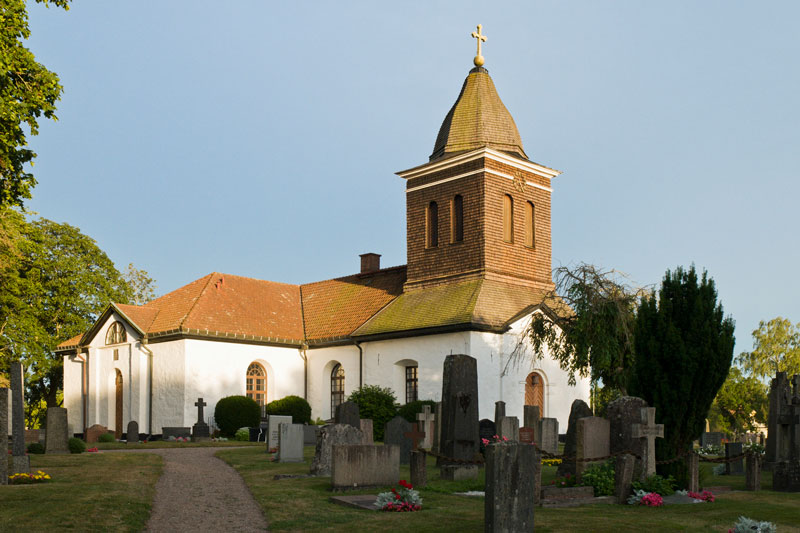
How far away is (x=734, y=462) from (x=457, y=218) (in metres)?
18.5

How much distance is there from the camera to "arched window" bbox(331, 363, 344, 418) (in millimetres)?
36000

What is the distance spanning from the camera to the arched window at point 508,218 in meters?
34.7

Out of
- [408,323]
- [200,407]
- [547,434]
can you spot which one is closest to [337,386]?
[408,323]

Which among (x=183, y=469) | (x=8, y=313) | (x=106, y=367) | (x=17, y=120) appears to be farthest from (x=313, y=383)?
(x=17, y=120)

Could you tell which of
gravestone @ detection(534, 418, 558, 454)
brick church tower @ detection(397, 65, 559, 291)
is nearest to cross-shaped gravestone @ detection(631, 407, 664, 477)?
gravestone @ detection(534, 418, 558, 454)

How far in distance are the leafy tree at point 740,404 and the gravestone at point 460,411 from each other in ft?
126

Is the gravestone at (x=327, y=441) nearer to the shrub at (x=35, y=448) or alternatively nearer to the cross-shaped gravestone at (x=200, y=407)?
the shrub at (x=35, y=448)

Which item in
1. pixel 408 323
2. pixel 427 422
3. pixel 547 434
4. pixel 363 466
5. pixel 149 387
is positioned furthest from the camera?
pixel 149 387

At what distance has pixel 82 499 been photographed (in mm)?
12359

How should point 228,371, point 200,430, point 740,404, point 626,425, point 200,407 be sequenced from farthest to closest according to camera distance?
point 740,404 < point 228,371 < point 200,407 < point 200,430 < point 626,425

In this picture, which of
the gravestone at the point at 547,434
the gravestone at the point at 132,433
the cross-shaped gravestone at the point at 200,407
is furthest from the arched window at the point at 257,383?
the gravestone at the point at 547,434

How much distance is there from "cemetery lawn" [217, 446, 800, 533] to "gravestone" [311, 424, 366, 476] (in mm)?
769

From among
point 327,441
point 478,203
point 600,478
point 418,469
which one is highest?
point 478,203

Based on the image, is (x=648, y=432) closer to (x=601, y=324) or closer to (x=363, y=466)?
(x=363, y=466)
